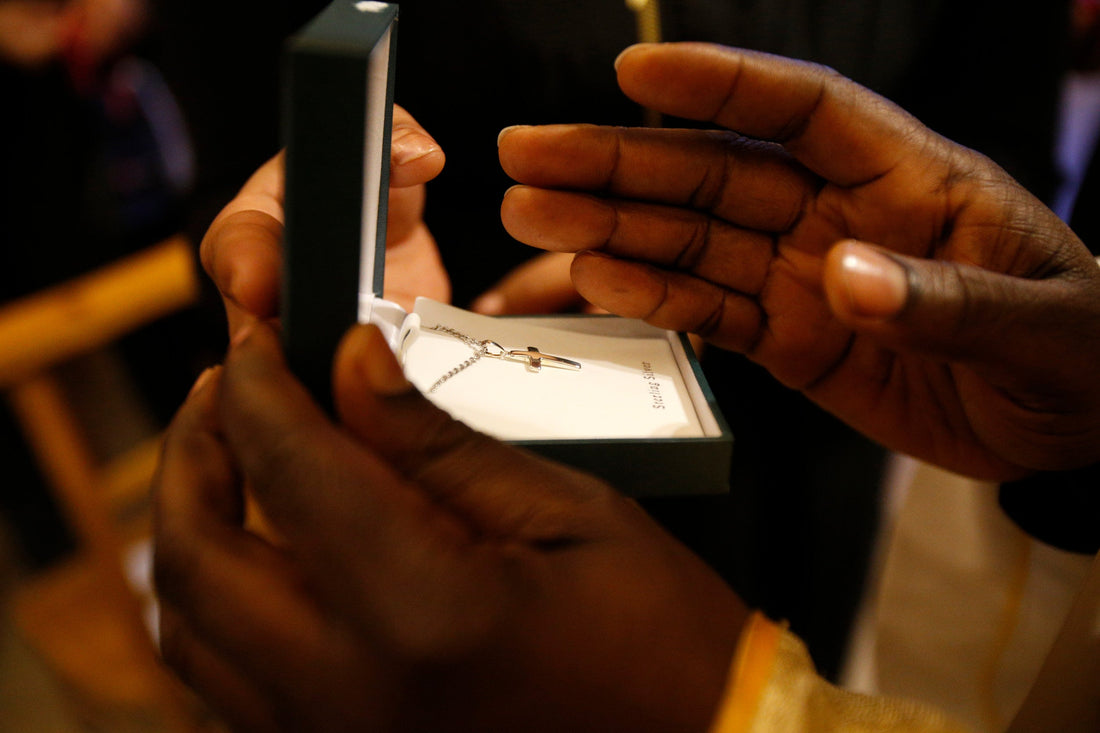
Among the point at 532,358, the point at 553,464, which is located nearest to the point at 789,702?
the point at 553,464

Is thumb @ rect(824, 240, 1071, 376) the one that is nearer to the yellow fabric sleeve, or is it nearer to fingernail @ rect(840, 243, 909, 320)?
fingernail @ rect(840, 243, 909, 320)

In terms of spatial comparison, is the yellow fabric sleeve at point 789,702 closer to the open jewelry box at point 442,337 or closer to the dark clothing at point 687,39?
the open jewelry box at point 442,337

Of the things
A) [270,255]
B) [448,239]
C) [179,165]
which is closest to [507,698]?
[270,255]

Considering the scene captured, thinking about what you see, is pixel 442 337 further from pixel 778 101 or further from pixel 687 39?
pixel 687 39

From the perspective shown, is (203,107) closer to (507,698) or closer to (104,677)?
(507,698)

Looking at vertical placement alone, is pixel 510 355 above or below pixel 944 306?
below


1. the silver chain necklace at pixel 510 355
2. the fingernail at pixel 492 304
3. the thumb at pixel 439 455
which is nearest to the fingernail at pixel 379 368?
the thumb at pixel 439 455

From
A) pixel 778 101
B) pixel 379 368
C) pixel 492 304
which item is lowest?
pixel 492 304
